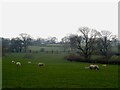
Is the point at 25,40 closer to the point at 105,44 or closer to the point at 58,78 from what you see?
the point at 105,44

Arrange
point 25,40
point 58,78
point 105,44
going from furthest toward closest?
point 25,40 → point 105,44 → point 58,78

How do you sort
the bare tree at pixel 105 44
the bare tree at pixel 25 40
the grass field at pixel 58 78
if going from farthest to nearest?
1. the bare tree at pixel 25 40
2. the bare tree at pixel 105 44
3. the grass field at pixel 58 78

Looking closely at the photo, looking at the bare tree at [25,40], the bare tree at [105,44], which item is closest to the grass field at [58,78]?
the bare tree at [105,44]

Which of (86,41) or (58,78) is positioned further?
(86,41)

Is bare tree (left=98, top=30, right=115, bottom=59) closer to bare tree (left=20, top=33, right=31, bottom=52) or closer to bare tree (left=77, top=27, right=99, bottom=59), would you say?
bare tree (left=77, top=27, right=99, bottom=59)

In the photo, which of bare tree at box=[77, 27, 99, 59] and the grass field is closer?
the grass field

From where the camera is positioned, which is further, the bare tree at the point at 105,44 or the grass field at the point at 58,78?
the bare tree at the point at 105,44

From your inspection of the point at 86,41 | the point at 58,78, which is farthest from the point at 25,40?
the point at 58,78

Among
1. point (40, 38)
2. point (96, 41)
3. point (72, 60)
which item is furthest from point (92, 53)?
point (40, 38)

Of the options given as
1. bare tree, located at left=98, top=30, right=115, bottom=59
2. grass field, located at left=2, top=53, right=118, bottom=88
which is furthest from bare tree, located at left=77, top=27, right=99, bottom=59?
grass field, located at left=2, top=53, right=118, bottom=88

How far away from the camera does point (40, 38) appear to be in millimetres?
152750

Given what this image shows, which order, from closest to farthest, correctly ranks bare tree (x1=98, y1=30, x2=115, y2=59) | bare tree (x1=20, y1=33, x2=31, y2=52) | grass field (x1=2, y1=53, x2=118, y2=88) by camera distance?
grass field (x1=2, y1=53, x2=118, y2=88) → bare tree (x1=98, y1=30, x2=115, y2=59) → bare tree (x1=20, y1=33, x2=31, y2=52)

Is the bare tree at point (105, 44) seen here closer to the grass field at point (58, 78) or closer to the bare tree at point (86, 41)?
the bare tree at point (86, 41)

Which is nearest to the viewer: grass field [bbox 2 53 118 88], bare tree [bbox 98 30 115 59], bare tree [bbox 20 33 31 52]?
grass field [bbox 2 53 118 88]
